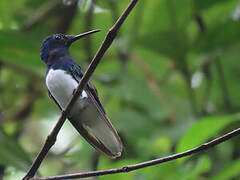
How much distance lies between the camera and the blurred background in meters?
3.93

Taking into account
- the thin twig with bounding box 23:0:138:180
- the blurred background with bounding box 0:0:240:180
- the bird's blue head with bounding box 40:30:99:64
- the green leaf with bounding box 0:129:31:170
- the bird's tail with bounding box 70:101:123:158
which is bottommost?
the blurred background with bounding box 0:0:240:180

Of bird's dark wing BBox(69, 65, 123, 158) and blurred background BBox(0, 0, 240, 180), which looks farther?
blurred background BBox(0, 0, 240, 180)

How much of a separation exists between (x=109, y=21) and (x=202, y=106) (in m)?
1.15

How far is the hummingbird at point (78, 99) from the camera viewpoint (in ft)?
Answer: 7.80

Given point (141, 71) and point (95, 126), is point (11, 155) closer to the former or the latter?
point (95, 126)

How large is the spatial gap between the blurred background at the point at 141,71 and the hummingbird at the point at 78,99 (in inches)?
31.8

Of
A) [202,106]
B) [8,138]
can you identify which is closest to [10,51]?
[8,138]

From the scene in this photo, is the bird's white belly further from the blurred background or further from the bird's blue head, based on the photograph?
the blurred background

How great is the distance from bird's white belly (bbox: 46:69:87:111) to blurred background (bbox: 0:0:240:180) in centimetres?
99

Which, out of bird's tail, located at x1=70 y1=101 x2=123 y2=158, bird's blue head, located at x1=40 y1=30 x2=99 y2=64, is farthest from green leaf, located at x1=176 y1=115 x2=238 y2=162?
bird's blue head, located at x1=40 y1=30 x2=99 y2=64

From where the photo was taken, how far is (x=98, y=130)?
8.30 ft

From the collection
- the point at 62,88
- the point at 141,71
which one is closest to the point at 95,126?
the point at 62,88

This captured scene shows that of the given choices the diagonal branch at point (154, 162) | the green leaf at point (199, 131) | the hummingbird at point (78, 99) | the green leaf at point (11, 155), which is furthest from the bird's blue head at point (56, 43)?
the diagonal branch at point (154, 162)

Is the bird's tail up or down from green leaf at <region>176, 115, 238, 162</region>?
up
